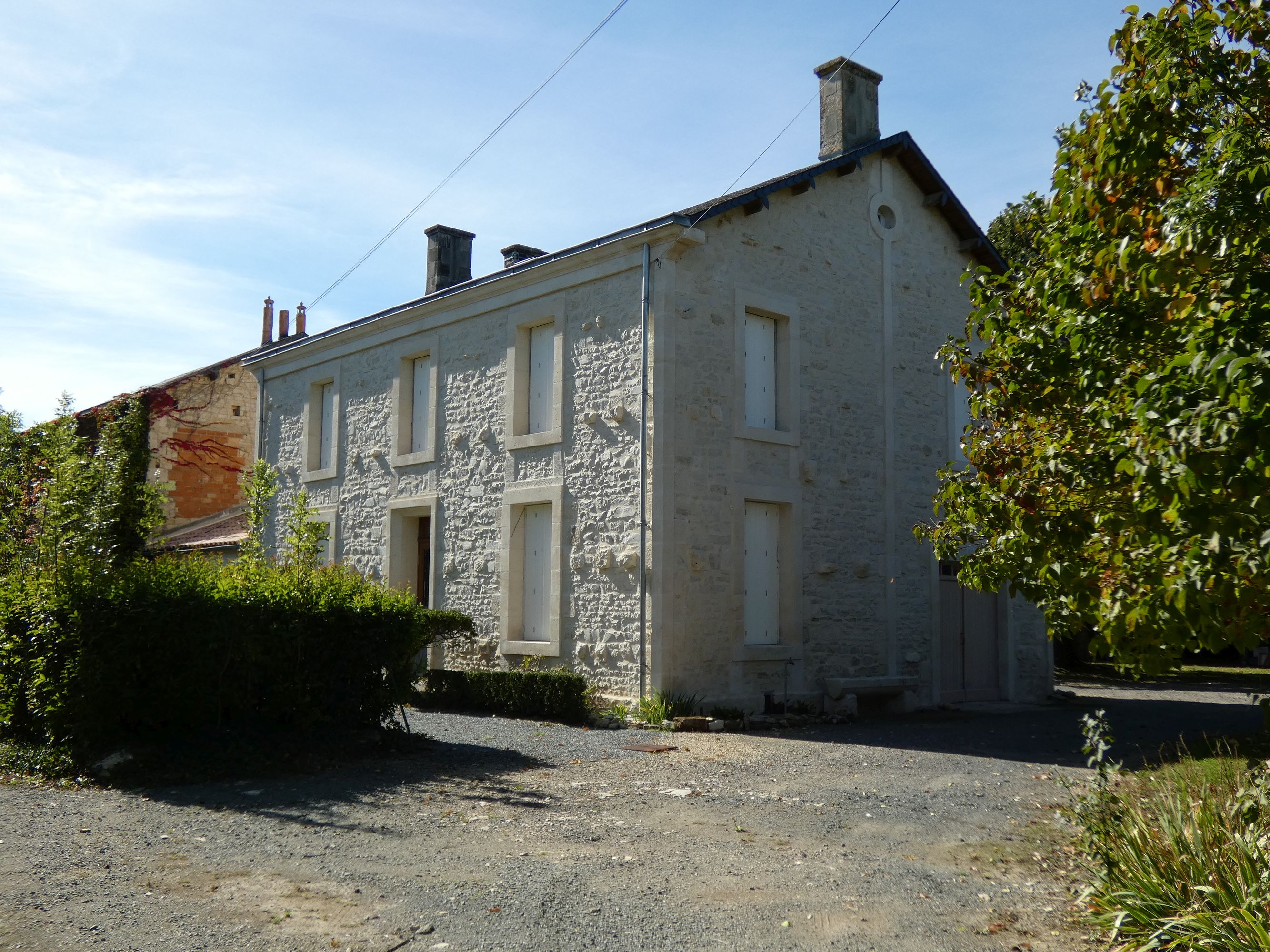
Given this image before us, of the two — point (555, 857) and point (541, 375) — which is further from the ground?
point (541, 375)

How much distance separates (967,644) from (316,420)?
1105cm

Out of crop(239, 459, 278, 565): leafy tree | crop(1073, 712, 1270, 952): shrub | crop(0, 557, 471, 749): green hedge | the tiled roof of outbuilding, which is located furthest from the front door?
the tiled roof of outbuilding

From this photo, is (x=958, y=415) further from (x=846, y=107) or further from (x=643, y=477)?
(x=643, y=477)

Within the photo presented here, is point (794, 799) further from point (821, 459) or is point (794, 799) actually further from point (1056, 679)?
point (1056, 679)

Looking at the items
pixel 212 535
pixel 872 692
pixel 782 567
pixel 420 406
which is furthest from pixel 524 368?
pixel 212 535

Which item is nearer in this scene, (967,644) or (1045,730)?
(1045,730)

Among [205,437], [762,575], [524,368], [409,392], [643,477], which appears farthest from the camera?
[205,437]

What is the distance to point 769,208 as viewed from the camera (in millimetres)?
13180

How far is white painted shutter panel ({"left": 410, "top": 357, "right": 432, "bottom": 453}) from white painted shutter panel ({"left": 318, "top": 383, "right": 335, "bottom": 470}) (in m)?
2.05

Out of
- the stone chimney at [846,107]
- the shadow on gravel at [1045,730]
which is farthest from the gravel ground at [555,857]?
the stone chimney at [846,107]

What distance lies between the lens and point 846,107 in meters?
14.6

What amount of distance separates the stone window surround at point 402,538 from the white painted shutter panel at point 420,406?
79 cm

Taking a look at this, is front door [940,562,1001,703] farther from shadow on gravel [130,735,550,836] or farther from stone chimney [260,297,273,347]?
stone chimney [260,297,273,347]

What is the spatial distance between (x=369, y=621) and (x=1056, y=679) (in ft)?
52.9
